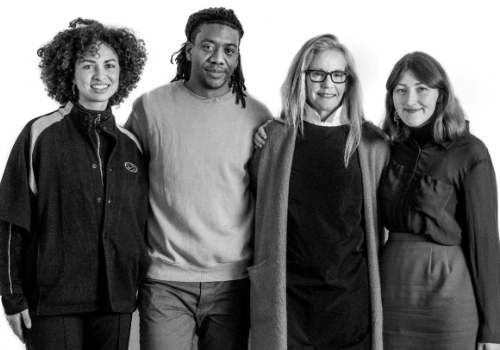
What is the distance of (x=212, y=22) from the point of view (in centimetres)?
228

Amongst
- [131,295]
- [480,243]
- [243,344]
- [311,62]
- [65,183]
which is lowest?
[243,344]

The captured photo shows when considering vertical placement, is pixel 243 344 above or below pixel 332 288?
below

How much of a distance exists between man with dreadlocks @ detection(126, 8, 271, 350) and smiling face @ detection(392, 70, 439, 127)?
54 cm

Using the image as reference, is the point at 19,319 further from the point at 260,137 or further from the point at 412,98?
the point at 412,98

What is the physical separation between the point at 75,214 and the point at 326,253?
31.8 inches

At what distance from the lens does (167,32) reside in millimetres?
2957

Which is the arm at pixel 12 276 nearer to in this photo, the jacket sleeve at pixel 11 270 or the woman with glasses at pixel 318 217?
the jacket sleeve at pixel 11 270

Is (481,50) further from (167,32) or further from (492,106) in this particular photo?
(167,32)

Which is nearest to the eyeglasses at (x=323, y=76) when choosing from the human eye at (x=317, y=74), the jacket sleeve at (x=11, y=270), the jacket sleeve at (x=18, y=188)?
the human eye at (x=317, y=74)

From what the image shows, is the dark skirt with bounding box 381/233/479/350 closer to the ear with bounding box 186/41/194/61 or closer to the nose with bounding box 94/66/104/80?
the ear with bounding box 186/41/194/61

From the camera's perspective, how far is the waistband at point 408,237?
2.14m

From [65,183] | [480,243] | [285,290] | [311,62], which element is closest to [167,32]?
[311,62]

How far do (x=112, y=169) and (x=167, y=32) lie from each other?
1074 millimetres

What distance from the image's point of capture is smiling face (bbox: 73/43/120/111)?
211 cm
